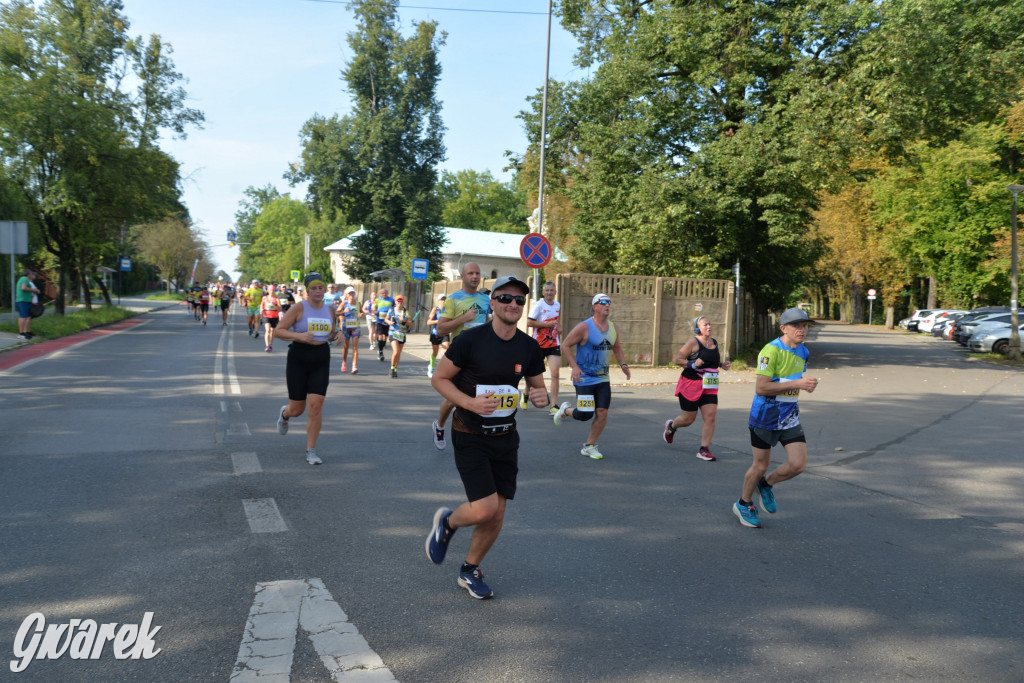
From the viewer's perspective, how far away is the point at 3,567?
14.9 feet

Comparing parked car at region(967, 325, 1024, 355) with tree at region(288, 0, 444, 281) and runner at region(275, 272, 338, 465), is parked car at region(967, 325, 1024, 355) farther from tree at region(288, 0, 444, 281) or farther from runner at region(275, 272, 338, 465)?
tree at region(288, 0, 444, 281)

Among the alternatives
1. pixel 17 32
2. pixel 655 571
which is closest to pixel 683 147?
pixel 655 571

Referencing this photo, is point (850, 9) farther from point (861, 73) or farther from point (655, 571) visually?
point (655, 571)

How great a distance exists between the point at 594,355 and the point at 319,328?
2849mm

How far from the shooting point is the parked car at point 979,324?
30984 millimetres

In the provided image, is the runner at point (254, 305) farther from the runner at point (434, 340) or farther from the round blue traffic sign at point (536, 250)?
the round blue traffic sign at point (536, 250)

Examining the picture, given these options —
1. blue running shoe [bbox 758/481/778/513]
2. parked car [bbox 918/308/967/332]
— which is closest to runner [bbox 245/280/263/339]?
blue running shoe [bbox 758/481/778/513]

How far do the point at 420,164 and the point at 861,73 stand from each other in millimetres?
35092

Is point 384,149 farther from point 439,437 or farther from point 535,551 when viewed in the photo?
point 535,551

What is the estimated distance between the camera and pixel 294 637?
3.70m

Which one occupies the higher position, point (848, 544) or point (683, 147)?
point (683, 147)

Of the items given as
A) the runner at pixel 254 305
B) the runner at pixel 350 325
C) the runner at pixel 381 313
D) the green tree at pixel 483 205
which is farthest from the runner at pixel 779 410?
the green tree at pixel 483 205

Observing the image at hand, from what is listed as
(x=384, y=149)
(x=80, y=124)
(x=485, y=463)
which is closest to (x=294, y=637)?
(x=485, y=463)

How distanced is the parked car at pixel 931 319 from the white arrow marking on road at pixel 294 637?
49.3 metres
